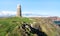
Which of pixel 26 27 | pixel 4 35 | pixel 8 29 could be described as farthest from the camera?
pixel 26 27

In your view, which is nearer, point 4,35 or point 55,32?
point 4,35

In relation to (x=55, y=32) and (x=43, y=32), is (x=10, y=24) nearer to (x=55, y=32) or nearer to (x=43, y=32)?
(x=43, y=32)

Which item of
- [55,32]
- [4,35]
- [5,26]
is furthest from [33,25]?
[4,35]

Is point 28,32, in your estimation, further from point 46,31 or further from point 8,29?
point 46,31

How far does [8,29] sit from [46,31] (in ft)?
51.7

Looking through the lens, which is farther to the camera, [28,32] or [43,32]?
[43,32]

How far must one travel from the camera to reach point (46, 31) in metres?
58.5

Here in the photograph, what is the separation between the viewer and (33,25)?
56.2 m

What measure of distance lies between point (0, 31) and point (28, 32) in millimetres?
6211

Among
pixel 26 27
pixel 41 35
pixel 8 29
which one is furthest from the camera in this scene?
pixel 41 35

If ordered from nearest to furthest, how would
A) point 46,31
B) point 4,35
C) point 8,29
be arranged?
point 4,35 → point 8,29 → point 46,31

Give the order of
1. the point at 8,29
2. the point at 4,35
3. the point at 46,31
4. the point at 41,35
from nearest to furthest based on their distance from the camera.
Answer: the point at 4,35, the point at 8,29, the point at 41,35, the point at 46,31

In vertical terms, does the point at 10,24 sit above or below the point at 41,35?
above

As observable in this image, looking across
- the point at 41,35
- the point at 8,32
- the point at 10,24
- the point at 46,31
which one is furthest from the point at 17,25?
the point at 46,31
